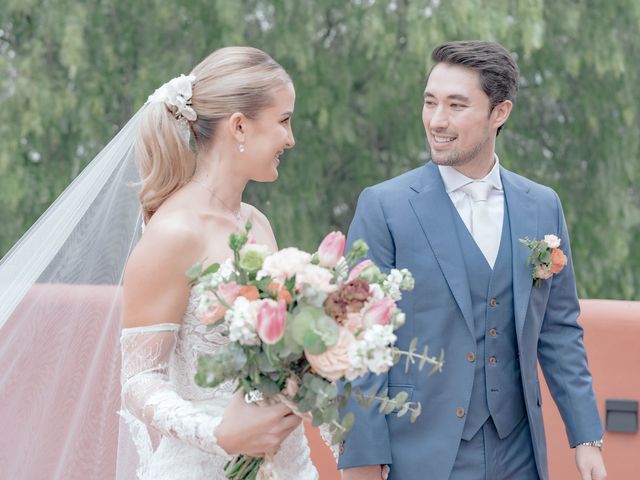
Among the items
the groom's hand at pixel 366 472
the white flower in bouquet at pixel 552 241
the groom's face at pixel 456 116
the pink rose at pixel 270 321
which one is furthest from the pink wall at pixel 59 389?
the white flower in bouquet at pixel 552 241

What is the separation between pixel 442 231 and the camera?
10.6ft

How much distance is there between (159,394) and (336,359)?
542 mm

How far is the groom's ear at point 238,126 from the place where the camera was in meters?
2.81

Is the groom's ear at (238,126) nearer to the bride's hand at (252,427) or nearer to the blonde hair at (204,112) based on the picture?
the blonde hair at (204,112)

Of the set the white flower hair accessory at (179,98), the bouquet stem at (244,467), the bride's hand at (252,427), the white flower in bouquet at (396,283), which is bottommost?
the bouquet stem at (244,467)

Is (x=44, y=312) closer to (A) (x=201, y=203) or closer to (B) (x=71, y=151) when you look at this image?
(A) (x=201, y=203)

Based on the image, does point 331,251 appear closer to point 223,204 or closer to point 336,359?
point 336,359

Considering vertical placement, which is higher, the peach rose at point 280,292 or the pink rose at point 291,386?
the peach rose at point 280,292

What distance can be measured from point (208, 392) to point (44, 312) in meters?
0.52

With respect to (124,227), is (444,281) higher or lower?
lower

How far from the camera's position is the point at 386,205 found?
326 cm

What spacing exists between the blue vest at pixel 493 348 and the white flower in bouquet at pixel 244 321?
1052mm

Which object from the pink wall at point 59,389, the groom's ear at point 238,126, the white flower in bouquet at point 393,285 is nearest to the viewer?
the white flower in bouquet at point 393,285

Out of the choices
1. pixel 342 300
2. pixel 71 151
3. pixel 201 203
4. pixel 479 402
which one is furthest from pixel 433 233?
pixel 71 151
